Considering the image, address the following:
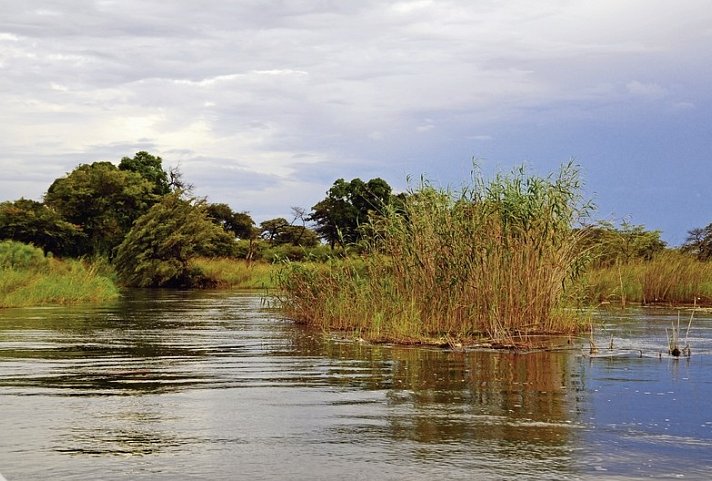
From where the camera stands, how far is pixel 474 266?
17.3 metres

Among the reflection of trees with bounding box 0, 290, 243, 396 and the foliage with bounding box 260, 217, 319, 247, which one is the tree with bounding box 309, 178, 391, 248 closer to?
the foliage with bounding box 260, 217, 319, 247

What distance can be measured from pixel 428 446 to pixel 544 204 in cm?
1175

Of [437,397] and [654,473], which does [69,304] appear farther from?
[654,473]

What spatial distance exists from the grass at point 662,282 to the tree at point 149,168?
156 ft

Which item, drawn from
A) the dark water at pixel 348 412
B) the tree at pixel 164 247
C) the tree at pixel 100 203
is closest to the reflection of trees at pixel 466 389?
the dark water at pixel 348 412

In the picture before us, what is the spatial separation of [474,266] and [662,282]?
15.2 metres

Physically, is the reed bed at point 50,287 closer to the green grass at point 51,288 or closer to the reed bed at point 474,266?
the green grass at point 51,288

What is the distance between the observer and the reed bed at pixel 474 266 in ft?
56.3

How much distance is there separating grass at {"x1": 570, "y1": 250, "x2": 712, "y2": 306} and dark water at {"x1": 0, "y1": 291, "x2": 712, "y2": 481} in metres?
13.9

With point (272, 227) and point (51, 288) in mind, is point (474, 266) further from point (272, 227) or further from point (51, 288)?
point (272, 227)

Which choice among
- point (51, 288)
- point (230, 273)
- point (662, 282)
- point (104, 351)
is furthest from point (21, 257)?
point (104, 351)

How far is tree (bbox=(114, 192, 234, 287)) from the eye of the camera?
54.2 metres

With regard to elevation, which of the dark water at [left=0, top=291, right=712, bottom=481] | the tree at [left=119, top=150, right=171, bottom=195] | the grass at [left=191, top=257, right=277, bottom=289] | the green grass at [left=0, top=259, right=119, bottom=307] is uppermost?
the tree at [left=119, top=150, right=171, bottom=195]

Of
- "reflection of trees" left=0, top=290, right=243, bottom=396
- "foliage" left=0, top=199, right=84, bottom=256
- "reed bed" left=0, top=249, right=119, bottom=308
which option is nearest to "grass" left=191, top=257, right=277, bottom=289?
"foliage" left=0, top=199, right=84, bottom=256
